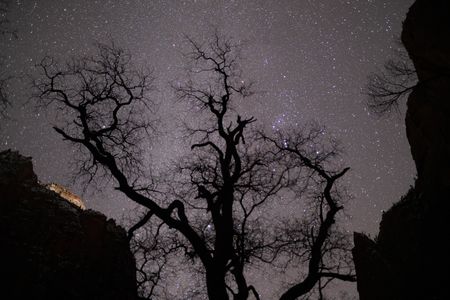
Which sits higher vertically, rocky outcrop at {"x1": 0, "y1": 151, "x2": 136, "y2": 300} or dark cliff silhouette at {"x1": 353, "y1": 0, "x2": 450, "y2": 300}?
dark cliff silhouette at {"x1": 353, "y1": 0, "x2": 450, "y2": 300}

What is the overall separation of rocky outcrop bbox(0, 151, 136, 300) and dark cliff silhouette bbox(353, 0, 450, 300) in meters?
10.9

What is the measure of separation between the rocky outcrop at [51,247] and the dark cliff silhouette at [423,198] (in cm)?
1091

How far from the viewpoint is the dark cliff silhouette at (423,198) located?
37.6 feet

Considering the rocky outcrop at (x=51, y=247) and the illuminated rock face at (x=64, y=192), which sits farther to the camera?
the illuminated rock face at (x=64, y=192)

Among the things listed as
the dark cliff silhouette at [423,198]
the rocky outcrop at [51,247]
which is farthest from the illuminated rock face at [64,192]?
the dark cliff silhouette at [423,198]

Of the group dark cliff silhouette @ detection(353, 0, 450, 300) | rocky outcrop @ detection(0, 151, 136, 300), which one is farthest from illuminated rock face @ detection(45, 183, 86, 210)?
dark cliff silhouette @ detection(353, 0, 450, 300)

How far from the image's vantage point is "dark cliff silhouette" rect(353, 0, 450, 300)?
11469 mm

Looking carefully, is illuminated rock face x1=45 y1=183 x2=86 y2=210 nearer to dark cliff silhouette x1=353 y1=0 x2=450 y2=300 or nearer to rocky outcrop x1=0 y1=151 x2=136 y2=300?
rocky outcrop x1=0 y1=151 x2=136 y2=300

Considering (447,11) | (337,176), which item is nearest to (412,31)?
(447,11)

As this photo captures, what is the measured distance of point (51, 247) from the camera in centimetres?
1042

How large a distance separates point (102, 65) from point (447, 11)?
44.4 feet

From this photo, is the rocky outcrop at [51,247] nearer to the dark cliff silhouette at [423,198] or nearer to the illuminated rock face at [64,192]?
the dark cliff silhouette at [423,198]

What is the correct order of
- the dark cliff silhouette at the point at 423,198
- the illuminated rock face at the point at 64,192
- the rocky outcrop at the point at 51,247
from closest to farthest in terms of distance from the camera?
the rocky outcrop at the point at 51,247, the dark cliff silhouette at the point at 423,198, the illuminated rock face at the point at 64,192

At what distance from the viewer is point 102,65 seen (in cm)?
1299
